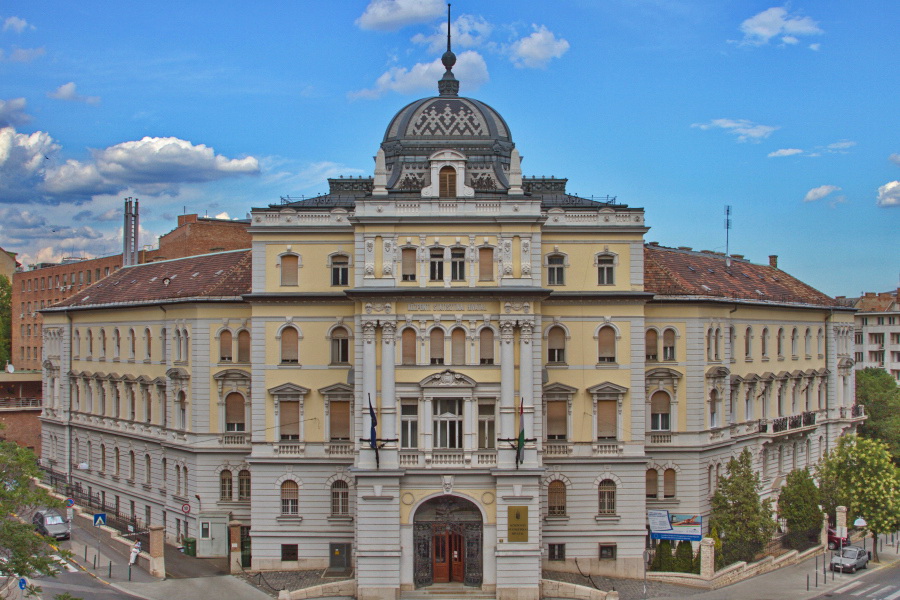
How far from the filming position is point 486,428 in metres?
50.8

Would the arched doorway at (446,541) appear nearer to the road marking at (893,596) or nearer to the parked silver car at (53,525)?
the road marking at (893,596)

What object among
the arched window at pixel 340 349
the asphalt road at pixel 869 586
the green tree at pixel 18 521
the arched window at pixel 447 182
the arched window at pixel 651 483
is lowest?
the asphalt road at pixel 869 586

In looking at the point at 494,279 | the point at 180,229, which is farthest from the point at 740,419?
the point at 180,229

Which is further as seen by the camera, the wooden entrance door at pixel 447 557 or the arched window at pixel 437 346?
the arched window at pixel 437 346

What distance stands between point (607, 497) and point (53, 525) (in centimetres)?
3491

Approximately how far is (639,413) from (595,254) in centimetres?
936

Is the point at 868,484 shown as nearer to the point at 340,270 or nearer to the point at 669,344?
the point at 669,344

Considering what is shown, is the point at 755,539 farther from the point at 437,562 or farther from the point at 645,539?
the point at 437,562

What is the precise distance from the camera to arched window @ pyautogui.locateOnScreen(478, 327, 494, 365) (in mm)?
51125

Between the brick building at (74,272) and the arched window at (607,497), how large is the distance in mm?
42687

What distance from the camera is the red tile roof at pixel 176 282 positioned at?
60406mm

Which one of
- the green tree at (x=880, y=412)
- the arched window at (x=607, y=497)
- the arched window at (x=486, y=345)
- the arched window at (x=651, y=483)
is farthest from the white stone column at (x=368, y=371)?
the green tree at (x=880, y=412)

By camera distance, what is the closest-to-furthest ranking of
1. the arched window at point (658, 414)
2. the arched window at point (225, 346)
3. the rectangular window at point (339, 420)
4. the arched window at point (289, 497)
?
the arched window at point (289, 497)
the rectangular window at point (339, 420)
the arched window at point (658, 414)
the arched window at point (225, 346)

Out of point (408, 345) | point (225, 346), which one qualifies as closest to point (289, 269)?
point (225, 346)
